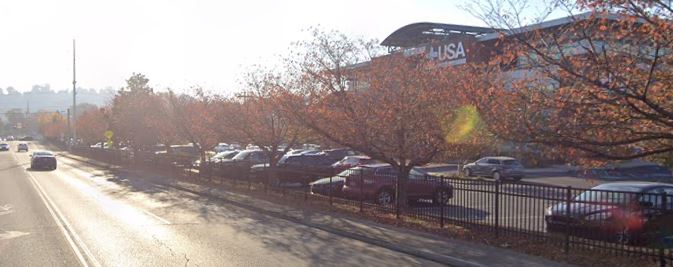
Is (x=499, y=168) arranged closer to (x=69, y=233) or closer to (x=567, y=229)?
(x=567, y=229)

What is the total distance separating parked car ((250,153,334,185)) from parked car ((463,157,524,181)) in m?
9.31

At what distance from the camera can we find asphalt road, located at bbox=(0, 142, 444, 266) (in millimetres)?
10773

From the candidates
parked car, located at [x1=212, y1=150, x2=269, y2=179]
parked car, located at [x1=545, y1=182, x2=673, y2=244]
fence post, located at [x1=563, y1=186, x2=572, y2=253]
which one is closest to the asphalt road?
fence post, located at [x1=563, y1=186, x2=572, y2=253]

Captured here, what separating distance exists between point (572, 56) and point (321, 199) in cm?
1198

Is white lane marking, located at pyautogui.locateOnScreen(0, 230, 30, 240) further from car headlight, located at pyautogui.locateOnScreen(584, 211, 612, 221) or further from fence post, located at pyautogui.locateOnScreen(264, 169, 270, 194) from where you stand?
car headlight, located at pyautogui.locateOnScreen(584, 211, 612, 221)

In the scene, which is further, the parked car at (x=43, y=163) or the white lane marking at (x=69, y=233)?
the parked car at (x=43, y=163)

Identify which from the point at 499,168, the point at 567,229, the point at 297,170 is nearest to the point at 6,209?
the point at 297,170

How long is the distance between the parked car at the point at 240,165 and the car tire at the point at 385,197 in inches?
356

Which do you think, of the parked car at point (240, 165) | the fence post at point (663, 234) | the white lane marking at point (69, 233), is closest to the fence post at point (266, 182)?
the parked car at point (240, 165)

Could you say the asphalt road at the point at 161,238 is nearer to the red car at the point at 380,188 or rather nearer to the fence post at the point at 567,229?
the fence post at the point at 567,229

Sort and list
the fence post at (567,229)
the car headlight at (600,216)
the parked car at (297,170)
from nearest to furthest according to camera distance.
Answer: the car headlight at (600,216) < the fence post at (567,229) < the parked car at (297,170)

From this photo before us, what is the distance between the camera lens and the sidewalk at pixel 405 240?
1078 cm

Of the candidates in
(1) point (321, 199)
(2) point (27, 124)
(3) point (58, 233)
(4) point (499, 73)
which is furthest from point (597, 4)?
(2) point (27, 124)

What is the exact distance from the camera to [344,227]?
1496 centimetres
